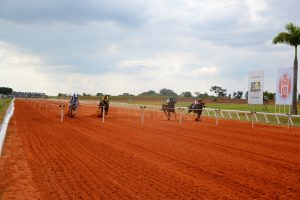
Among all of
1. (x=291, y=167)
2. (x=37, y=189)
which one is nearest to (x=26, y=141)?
(x=37, y=189)

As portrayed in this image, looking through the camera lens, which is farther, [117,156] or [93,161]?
[117,156]

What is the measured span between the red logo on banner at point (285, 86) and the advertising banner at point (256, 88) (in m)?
1.55

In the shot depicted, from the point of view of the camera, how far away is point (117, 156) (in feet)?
37.7

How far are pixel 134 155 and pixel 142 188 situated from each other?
13.4 ft

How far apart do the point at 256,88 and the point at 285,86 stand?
267 cm

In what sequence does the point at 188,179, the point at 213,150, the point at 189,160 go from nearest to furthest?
the point at 188,179 → the point at 189,160 → the point at 213,150

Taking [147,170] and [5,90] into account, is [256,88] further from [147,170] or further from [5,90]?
[5,90]

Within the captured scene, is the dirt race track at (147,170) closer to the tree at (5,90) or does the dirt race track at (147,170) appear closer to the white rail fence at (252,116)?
the white rail fence at (252,116)

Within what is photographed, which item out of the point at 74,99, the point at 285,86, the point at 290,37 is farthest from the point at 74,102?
the point at 290,37

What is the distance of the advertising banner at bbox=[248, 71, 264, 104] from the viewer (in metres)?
33.3

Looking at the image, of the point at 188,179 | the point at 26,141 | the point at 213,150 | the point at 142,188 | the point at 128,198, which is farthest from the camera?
the point at 26,141

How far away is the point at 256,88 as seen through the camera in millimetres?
33875

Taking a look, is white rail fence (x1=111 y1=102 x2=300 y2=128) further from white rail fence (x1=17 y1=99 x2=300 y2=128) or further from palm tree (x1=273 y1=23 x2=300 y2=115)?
palm tree (x1=273 y1=23 x2=300 y2=115)

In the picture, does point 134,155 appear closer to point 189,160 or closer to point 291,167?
point 189,160
